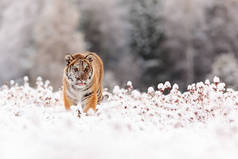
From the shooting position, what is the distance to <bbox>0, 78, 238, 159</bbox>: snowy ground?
11.6ft

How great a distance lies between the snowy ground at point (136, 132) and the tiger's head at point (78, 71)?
57 cm

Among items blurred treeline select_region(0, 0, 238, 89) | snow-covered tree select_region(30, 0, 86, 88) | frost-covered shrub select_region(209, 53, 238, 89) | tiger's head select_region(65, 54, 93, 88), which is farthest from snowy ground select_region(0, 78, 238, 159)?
blurred treeline select_region(0, 0, 238, 89)

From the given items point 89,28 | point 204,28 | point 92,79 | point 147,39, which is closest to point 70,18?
point 89,28

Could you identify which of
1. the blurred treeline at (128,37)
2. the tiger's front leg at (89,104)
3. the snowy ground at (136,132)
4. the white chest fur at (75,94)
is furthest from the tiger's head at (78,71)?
the blurred treeline at (128,37)

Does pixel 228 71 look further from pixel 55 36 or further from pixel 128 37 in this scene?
pixel 55 36

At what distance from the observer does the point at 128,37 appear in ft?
90.0

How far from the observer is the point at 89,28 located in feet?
89.7

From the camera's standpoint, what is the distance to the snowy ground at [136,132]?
3537 millimetres

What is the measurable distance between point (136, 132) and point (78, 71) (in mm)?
2114

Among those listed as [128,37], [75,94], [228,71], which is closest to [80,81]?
[75,94]

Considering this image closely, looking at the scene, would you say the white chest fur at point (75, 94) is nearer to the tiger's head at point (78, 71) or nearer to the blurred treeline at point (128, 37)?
the tiger's head at point (78, 71)

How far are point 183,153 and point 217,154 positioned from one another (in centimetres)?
35

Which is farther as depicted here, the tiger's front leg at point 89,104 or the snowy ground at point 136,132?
the tiger's front leg at point 89,104

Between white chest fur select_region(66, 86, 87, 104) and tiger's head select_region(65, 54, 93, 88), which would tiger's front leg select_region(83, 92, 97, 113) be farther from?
tiger's head select_region(65, 54, 93, 88)
